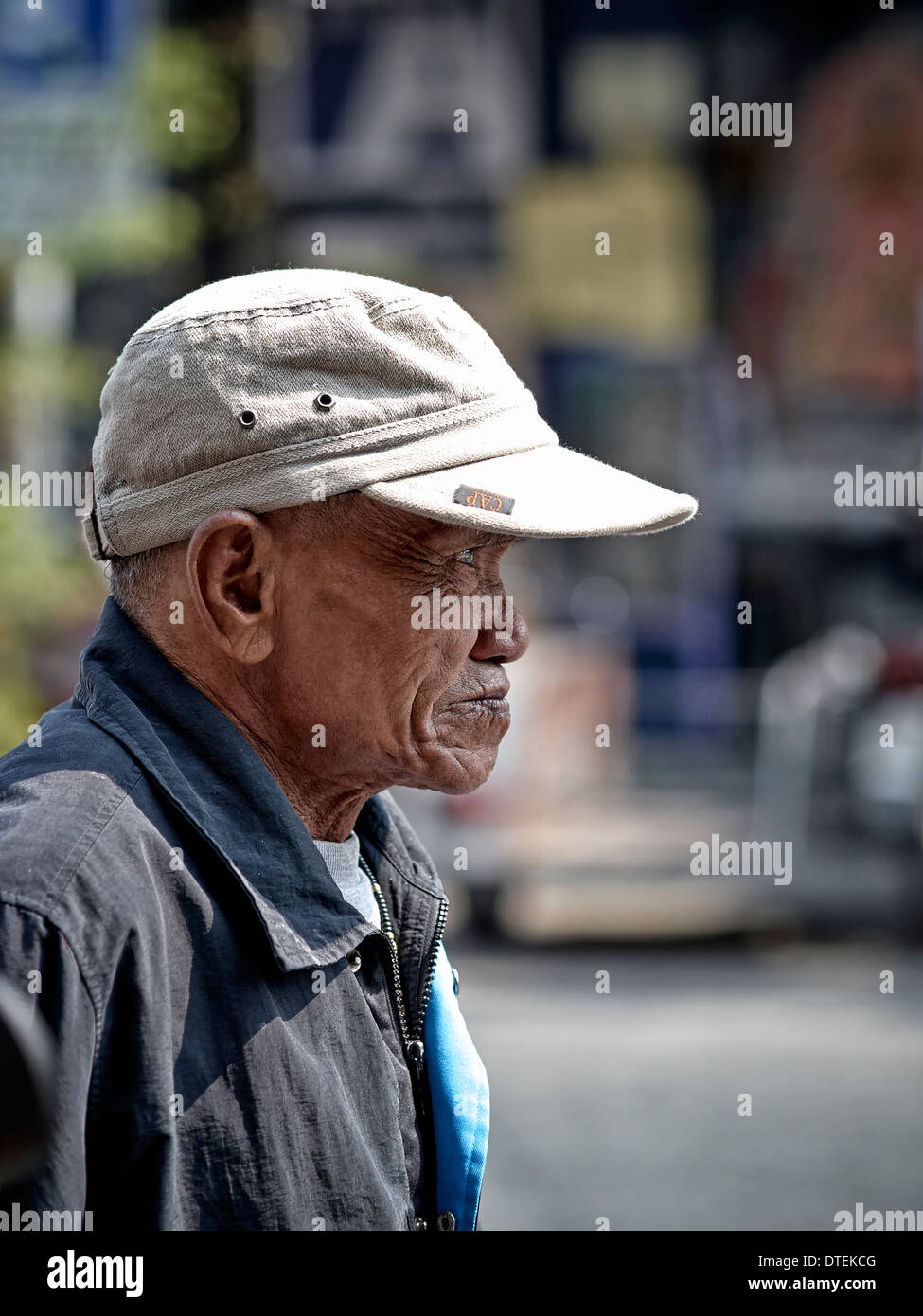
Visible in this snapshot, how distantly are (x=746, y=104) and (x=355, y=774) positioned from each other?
1622 cm

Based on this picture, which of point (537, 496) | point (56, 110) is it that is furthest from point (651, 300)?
point (537, 496)

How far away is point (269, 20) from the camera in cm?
1508

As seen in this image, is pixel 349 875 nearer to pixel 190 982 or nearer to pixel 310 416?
pixel 190 982

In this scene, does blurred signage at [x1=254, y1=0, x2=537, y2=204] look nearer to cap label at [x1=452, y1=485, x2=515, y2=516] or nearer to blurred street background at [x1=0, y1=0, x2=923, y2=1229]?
blurred street background at [x1=0, y1=0, x2=923, y2=1229]

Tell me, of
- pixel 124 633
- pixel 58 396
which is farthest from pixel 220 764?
pixel 58 396

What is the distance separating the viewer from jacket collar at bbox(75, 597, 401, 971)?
155 centimetres

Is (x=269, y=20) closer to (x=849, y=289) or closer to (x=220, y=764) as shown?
(x=849, y=289)

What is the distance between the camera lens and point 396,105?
615 inches

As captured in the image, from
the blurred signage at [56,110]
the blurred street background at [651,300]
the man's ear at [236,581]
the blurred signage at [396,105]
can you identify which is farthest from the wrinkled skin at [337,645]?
the blurred signage at [396,105]

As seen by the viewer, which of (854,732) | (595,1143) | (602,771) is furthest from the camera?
(602,771)

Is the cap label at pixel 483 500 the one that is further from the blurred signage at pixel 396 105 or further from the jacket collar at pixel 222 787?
the blurred signage at pixel 396 105

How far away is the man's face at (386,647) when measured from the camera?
169 cm

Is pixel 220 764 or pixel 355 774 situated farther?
pixel 355 774

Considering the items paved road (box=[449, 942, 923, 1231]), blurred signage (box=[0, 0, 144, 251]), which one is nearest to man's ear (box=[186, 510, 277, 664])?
paved road (box=[449, 942, 923, 1231])
